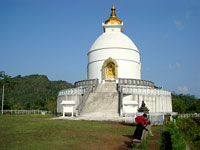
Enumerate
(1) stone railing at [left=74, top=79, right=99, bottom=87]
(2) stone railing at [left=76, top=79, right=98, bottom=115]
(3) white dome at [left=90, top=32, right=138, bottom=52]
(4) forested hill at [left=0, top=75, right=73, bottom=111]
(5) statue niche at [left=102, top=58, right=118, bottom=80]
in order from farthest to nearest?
1. (4) forested hill at [left=0, top=75, right=73, bottom=111]
2. (3) white dome at [left=90, top=32, right=138, bottom=52]
3. (5) statue niche at [left=102, top=58, right=118, bottom=80]
4. (1) stone railing at [left=74, top=79, right=99, bottom=87]
5. (2) stone railing at [left=76, top=79, right=98, bottom=115]

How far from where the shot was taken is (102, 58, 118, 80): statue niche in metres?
30.1

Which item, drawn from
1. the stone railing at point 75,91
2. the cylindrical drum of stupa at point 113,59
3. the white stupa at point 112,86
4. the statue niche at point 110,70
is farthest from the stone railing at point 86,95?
the cylindrical drum of stupa at point 113,59

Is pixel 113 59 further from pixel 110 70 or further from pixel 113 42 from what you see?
pixel 113 42

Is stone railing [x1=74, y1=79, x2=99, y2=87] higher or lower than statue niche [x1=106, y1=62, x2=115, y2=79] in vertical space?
lower

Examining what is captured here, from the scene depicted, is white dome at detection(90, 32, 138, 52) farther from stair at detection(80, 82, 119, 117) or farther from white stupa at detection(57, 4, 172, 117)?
stair at detection(80, 82, 119, 117)

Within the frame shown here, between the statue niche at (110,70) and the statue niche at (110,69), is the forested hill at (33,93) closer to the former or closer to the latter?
the statue niche at (110,69)

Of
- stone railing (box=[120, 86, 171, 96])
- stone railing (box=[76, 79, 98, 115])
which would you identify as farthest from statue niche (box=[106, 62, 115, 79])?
stone railing (box=[120, 86, 171, 96])

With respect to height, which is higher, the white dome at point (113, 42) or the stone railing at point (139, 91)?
the white dome at point (113, 42)

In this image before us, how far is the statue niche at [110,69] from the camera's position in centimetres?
3008

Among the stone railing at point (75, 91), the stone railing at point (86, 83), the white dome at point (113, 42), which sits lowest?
the stone railing at point (75, 91)

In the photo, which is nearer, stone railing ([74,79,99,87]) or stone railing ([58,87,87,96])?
stone railing ([58,87,87,96])

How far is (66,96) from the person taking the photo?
25.5 m

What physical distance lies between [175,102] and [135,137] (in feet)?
103

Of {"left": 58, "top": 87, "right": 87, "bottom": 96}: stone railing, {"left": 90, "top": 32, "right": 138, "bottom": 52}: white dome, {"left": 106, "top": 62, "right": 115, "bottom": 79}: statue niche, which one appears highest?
{"left": 90, "top": 32, "right": 138, "bottom": 52}: white dome
